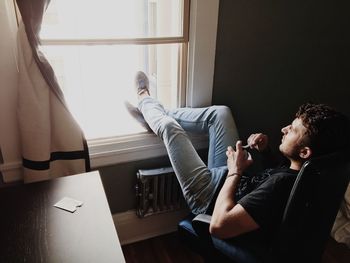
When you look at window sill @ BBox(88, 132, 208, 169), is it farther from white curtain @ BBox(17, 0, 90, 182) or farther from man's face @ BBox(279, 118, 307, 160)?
man's face @ BBox(279, 118, 307, 160)

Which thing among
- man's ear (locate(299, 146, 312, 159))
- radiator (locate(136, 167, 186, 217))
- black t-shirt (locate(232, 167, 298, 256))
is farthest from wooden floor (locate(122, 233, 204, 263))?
man's ear (locate(299, 146, 312, 159))

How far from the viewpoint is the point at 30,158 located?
55.8 inches

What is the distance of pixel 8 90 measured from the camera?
136cm

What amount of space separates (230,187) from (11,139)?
3.21 feet

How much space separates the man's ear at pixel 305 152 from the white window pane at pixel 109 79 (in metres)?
0.82

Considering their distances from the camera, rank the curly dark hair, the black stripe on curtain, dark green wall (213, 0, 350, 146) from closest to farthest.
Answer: the curly dark hair < the black stripe on curtain < dark green wall (213, 0, 350, 146)

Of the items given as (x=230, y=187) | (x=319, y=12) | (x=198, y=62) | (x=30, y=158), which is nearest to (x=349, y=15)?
(x=319, y=12)

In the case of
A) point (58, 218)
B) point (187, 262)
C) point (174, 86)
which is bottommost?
point (187, 262)

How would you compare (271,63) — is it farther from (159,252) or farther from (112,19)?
(159,252)

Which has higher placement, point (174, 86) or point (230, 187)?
point (174, 86)

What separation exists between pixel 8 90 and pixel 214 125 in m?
0.96

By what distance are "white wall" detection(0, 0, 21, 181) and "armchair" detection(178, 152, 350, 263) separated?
0.88 m

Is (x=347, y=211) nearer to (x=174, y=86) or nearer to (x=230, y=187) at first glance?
(x=230, y=187)

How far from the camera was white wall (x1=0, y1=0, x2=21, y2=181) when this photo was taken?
4.20 ft
